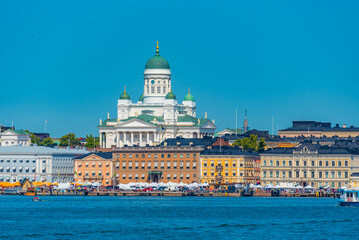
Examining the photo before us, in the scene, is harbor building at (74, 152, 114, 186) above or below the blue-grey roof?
below

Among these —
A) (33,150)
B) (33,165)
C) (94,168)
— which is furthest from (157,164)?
(33,150)

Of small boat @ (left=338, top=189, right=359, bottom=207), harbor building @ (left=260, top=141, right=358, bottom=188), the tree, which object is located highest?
the tree

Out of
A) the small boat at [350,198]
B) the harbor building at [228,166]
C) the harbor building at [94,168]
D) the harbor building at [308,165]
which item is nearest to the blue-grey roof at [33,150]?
the harbor building at [94,168]

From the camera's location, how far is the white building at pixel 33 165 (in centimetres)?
18112

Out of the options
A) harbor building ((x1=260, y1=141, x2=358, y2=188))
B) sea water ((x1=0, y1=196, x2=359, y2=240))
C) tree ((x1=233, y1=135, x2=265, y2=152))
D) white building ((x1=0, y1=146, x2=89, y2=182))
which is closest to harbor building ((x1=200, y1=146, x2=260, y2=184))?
harbor building ((x1=260, y1=141, x2=358, y2=188))

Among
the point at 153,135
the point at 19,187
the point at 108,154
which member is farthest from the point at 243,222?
the point at 153,135

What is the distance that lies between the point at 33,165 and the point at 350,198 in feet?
243

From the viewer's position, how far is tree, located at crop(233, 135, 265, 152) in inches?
7082

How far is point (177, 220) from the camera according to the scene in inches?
3792

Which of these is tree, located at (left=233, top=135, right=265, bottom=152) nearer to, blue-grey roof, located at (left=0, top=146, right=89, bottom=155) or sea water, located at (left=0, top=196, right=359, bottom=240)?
blue-grey roof, located at (left=0, top=146, right=89, bottom=155)

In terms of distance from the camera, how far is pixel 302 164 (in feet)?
512

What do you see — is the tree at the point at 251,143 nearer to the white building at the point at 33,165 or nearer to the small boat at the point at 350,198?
the white building at the point at 33,165

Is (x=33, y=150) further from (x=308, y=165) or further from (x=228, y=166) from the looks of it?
(x=308, y=165)

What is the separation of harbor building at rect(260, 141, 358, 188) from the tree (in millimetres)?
18370
